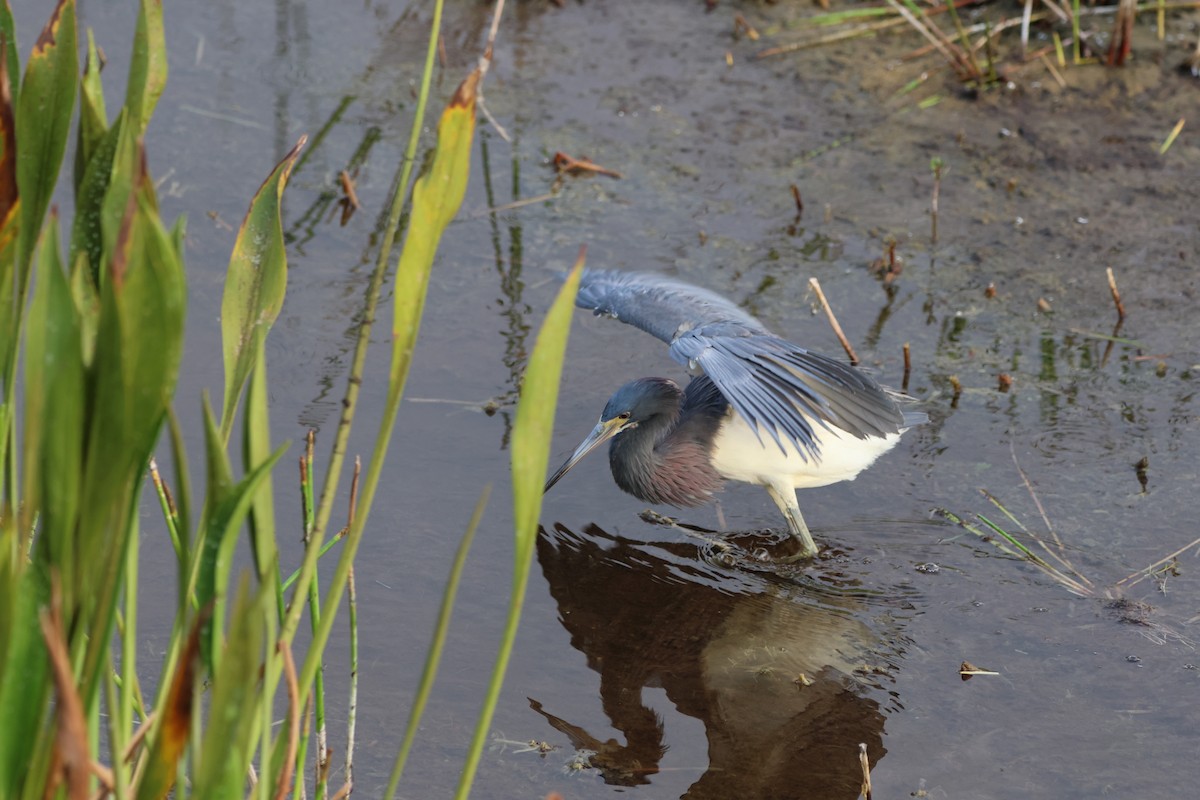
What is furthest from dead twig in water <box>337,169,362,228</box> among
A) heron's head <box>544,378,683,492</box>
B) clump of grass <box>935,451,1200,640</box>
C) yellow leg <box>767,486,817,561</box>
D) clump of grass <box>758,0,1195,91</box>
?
clump of grass <box>935,451,1200,640</box>

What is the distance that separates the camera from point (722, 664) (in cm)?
357

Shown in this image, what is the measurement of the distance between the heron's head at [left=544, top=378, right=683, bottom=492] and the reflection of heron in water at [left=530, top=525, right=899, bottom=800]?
0.26 metres

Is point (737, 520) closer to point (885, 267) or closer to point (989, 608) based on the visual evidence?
point (989, 608)

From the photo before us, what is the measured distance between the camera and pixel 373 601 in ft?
11.9

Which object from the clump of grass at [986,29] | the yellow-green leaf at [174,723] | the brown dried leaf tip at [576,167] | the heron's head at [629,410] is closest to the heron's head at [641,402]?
the heron's head at [629,410]

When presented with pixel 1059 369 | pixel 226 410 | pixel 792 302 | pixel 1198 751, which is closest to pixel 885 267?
pixel 792 302

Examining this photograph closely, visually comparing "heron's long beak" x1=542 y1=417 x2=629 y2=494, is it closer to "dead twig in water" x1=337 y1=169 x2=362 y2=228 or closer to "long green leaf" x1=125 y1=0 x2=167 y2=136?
"dead twig in water" x1=337 y1=169 x2=362 y2=228

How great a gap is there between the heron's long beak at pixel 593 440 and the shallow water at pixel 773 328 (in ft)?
0.48

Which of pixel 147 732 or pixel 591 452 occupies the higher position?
pixel 147 732

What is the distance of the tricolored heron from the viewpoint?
381 centimetres

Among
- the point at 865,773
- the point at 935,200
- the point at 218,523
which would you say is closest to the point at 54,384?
the point at 218,523

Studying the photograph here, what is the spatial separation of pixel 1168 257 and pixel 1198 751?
2.76 metres

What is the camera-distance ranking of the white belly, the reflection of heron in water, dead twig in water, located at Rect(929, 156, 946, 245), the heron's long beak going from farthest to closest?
1. dead twig in water, located at Rect(929, 156, 946, 245)
2. the heron's long beak
3. the white belly
4. the reflection of heron in water

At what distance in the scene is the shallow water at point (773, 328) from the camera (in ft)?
10.8
